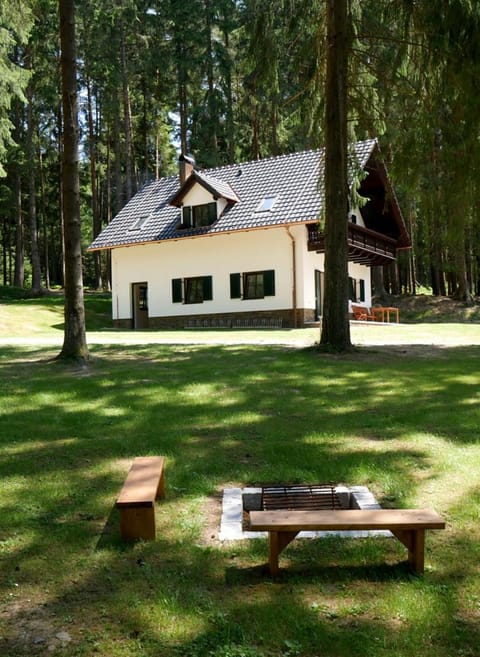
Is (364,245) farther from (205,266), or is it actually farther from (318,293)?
(205,266)

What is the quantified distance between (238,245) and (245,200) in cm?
211

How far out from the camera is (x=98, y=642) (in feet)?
8.40

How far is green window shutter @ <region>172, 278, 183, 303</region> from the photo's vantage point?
25.8 metres

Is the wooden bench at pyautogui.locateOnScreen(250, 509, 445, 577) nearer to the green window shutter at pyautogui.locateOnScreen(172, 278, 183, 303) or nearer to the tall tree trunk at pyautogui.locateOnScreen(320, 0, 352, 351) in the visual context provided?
the tall tree trunk at pyautogui.locateOnScreen(320, 0, 352, 351)

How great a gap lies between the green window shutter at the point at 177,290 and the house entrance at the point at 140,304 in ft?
5.74

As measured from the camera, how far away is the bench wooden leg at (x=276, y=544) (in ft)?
10.3

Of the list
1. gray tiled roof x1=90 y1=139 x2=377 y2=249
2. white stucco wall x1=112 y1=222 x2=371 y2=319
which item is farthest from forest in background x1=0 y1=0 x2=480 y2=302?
white stucco wall x1=112 y1=222 x2=371 y2=319

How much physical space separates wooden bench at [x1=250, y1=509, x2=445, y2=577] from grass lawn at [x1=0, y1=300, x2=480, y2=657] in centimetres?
14

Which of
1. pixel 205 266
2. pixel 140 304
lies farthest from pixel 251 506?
pixel 140 304

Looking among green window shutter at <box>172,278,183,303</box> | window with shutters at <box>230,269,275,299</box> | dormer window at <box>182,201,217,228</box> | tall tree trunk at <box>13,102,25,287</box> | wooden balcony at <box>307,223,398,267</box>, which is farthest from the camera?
tall tree trunk at <box>13,102,25,287</box>

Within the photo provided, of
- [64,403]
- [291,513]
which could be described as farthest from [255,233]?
[291,513]

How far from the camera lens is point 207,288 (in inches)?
990

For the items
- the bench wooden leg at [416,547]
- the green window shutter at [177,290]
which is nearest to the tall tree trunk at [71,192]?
the bench wooden leg at [416,547]

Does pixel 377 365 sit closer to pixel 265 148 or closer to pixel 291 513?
pixel 291 513
